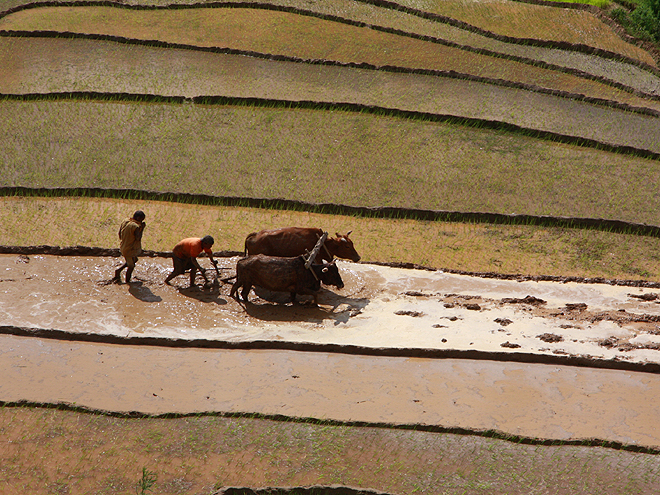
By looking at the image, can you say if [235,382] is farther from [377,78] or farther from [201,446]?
[377,78]

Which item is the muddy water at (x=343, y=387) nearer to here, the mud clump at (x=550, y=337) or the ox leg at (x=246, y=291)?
the mud clump at (x=550, y=337)

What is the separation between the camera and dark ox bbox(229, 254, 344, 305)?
11.3 m

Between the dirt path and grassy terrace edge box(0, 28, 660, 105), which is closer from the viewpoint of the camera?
the dirt path

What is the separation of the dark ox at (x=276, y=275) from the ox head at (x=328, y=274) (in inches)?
3.1

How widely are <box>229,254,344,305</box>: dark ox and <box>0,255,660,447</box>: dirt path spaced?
40 cm

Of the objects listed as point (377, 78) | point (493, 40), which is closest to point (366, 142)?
point (377, 78)

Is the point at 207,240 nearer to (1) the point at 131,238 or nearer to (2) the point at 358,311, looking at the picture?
(1) the point at 131,238

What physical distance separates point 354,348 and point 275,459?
2652mm

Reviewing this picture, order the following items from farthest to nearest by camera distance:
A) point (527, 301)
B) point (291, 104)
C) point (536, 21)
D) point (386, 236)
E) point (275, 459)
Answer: point (536, 21) < point (291, 104) < point (386, 236) < point (527, 301) < point (275, 459)

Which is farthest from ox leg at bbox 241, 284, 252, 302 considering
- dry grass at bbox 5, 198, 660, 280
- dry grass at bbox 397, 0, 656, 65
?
dry grass at bbox 397, 0, 656, 65

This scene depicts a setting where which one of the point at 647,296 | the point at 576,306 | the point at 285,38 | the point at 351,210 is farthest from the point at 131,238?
the point at 285,38

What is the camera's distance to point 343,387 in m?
9.18

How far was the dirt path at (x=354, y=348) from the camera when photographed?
8.70m

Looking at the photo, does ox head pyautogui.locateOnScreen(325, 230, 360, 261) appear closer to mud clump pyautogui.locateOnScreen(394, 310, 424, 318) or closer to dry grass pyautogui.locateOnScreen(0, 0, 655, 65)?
mud clump pyautogui.locateOnScreen(394, 310, 424, 318)
